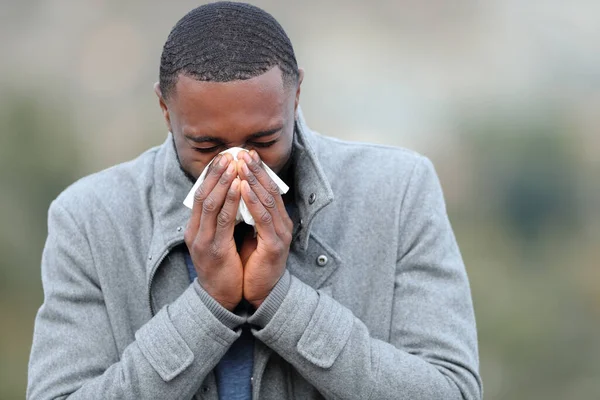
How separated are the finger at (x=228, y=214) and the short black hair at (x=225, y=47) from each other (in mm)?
241

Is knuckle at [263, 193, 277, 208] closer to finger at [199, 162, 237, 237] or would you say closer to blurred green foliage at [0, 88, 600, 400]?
finger at [199, 162, 237, 237]

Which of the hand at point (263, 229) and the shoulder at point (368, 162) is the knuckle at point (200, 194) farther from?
the shoulder at point (368, 162)

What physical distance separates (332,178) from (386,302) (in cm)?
35

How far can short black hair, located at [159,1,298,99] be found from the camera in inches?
83.4

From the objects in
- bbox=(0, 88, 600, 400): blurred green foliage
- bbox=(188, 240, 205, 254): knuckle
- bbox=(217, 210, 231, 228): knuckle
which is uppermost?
bbox=(217, 210, 231, 228): knuckle

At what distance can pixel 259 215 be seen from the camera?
6.95ft

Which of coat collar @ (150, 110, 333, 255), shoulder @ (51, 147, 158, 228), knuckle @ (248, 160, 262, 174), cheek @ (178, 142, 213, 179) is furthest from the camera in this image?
shoulder @ (51, 147, 158, 228)

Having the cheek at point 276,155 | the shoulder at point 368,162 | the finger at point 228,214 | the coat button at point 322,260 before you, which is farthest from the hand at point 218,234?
the shoulder at point 368,162

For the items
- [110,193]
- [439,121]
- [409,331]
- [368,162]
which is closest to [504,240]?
[439,121]

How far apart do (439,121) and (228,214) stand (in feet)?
10.0

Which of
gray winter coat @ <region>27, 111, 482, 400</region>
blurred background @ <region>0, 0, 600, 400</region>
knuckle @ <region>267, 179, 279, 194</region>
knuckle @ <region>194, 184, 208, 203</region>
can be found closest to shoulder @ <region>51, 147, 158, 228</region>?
gray winter coat @ <region>27, 111, 482, 400</region>

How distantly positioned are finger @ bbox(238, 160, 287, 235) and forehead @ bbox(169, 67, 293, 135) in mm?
91

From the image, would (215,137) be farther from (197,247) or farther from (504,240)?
(504,240)

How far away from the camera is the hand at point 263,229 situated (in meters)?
2.10
